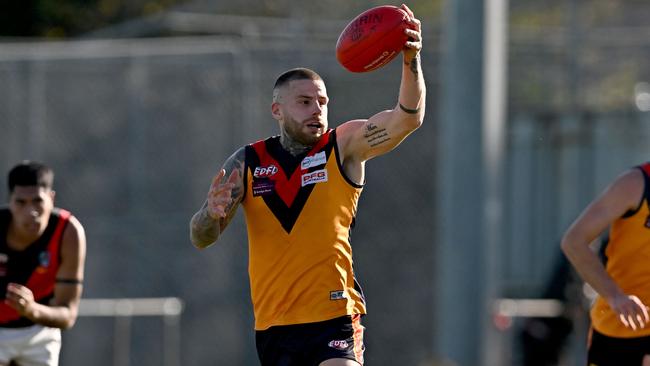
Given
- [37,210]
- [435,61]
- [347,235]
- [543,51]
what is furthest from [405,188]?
[347,235]

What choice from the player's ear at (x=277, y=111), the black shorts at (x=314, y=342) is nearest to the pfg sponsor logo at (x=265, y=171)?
the player's ear at (x=277, y=111)

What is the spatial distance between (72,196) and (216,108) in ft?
5.92

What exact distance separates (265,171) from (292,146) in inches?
8.4

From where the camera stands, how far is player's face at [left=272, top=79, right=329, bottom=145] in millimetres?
6855

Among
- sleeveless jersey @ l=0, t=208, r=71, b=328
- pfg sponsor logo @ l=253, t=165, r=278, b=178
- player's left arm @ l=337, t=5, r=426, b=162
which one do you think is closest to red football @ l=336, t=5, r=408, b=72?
player's left arm @ l=337, t=5, r=426, b=162

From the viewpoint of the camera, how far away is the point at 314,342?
6.65 metres

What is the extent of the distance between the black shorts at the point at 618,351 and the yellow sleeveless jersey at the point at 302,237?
1505 millimetres

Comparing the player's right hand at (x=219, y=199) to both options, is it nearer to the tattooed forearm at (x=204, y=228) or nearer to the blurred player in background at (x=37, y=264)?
the tattooed forearm at (x=204, y=228)

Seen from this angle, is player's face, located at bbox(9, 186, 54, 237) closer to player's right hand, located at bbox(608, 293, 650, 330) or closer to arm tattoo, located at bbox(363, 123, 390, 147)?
arm tattoo, located at bbox(363, 123, 390, 147)

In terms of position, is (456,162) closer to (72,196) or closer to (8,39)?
(72,196)

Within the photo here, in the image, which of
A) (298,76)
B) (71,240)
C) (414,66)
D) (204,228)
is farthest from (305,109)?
(71,240)

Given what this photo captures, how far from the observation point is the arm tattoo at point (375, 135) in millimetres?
6699

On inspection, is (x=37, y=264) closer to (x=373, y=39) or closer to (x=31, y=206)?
(x=31, y=206)

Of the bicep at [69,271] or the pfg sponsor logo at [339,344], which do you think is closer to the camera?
the pfg sponsor logo at [339,344]
